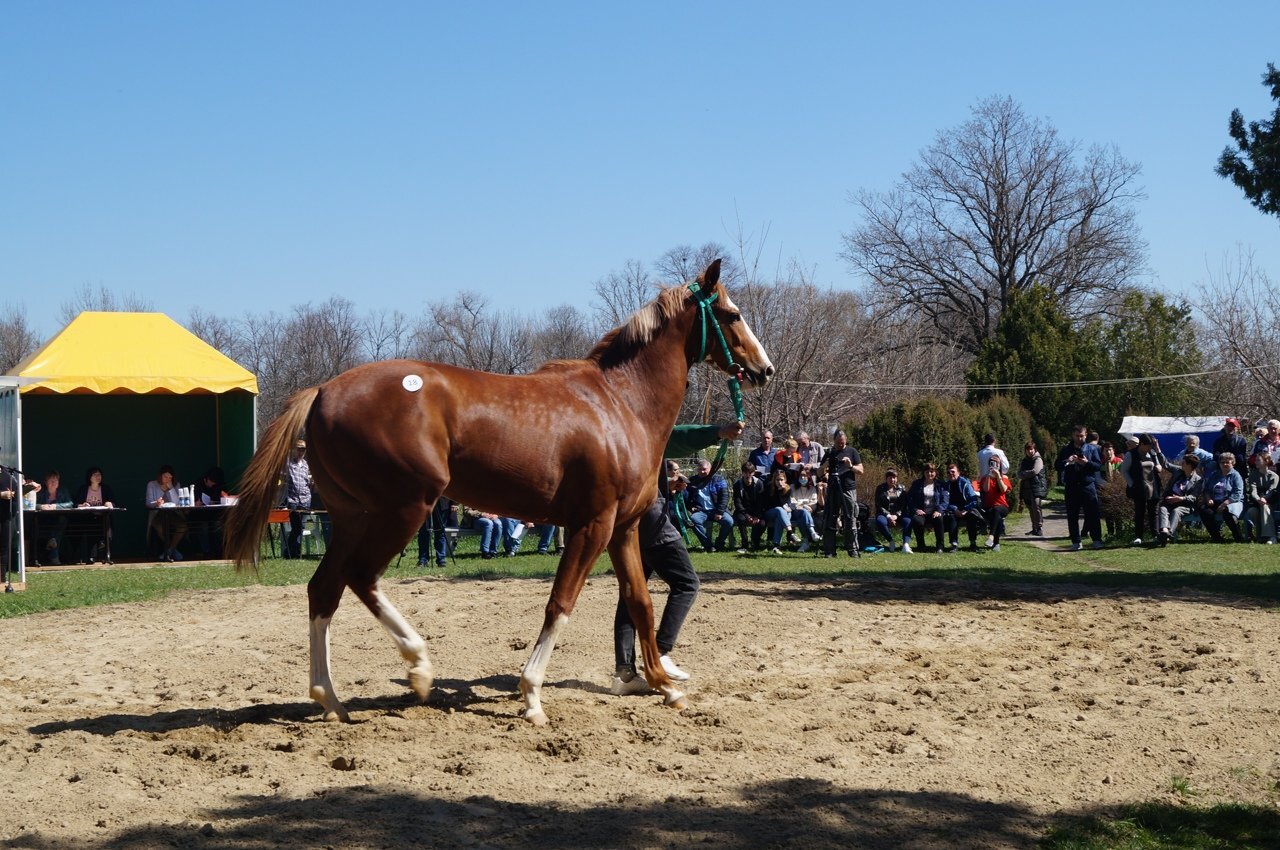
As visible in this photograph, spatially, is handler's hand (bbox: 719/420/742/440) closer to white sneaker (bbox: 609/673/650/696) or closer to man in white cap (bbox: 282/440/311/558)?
white sneaker (bbox: 609/673/650/696)

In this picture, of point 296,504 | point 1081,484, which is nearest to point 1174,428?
point 1081,484

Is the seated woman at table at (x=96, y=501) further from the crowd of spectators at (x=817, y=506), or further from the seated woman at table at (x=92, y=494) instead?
the crowd of spectators at (x=817, y=506)

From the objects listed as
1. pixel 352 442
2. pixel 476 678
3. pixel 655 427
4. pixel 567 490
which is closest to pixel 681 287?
pixel 655 427

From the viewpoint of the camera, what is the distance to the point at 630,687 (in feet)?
22.4

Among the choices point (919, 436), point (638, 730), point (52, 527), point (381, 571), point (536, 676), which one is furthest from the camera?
point (919, 436)

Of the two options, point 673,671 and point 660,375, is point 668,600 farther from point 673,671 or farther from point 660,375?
point 660,375

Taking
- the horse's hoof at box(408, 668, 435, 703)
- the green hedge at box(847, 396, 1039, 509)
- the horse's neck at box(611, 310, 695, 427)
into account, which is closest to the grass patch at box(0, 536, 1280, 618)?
the horse's hoof at box(408, 668, 435, 703)

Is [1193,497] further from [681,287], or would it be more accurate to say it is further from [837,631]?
[681,287]

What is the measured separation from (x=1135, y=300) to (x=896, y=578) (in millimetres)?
32778

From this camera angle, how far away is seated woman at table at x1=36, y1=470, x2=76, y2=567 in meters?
17.1

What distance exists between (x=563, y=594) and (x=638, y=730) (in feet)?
2.67

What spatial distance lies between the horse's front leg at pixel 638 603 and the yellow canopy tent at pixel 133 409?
12.5 m

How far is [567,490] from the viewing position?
20.1ft

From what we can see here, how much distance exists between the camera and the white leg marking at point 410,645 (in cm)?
608
